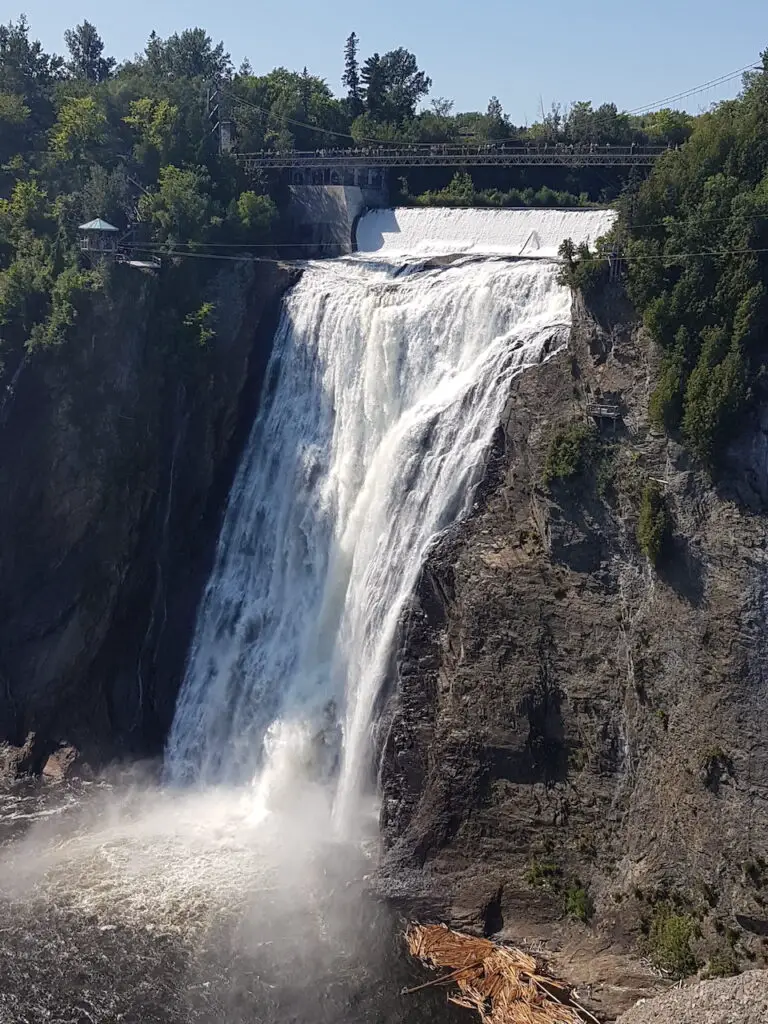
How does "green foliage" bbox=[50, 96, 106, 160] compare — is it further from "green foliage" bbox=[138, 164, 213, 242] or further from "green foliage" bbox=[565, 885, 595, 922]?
"green foliage" bbox=[565, 885, 595, 922]

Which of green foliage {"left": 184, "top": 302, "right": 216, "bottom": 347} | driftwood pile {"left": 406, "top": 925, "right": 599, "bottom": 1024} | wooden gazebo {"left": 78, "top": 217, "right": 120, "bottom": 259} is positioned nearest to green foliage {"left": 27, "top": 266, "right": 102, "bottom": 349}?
wooden gazebo {"left": 78, "top": 217, "right": 120, "bottom": 259}

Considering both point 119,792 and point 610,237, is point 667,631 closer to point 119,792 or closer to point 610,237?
point 610,237

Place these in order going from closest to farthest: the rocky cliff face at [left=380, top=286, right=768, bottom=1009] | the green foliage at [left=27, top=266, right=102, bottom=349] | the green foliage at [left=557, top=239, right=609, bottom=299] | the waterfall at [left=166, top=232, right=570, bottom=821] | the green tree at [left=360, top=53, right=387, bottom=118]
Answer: the rocky cliff face at [left=380, top=286, right=768, bottom=1009] < the green foliage at [left=557, top=239, right=609, bottom=299] < the waterfall at [left=166, top=232, right=570, bottom=821] < the green foliage at [left=27, top=266, right=102, bottom=349] < the green tree at [left=360, top=53, right=387, bottom=118]

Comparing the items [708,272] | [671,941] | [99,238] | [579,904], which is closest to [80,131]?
[99,238]

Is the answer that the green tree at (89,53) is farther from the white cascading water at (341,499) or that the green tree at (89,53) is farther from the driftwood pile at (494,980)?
the driftwood pile at (494,980)

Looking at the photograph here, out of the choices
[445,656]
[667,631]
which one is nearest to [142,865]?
[445,656]

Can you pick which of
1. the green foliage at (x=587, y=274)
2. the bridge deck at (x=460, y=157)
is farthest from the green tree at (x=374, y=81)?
the green foliage at (x=587, y=274)
